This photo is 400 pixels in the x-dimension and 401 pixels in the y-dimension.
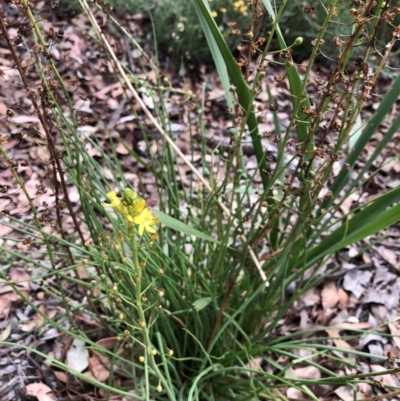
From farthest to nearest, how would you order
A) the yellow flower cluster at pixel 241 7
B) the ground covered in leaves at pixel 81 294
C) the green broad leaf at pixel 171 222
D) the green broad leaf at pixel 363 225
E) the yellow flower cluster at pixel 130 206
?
1. the yellow flower cluster at pixel 241 7
2. the ground covered in leaves at pixel 81 294
3. the green broad leaf at pixel 363 225
4. the green broad leaf at pixel 171 222
5. the yellow flower cluster at pixel 130 206

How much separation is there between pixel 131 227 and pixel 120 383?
3.08ft

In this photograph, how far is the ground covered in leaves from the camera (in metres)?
1.42

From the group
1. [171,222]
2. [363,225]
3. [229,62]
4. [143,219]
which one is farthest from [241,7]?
[143,219]

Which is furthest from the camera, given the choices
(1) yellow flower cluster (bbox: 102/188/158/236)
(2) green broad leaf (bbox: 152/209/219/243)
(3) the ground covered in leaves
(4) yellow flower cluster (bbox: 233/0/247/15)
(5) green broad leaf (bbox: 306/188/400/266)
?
(4) yellow flower cluster (bbox: 233/0/247/15)

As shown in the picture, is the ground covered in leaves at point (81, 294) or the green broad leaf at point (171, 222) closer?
the green broad leaf at point (171, 222)

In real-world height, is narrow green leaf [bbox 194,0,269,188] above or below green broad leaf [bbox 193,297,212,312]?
above

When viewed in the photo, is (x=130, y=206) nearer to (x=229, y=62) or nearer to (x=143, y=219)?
(x=143, y=219)

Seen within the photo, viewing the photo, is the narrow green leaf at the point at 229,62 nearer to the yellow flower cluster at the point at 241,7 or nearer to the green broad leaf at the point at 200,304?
the green broad leaf at the point at 200,304

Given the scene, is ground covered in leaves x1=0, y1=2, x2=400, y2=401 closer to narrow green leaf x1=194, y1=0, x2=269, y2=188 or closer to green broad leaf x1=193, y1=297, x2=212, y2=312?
narrow green leaf x1=194, y1=0, x2=269, y2=188

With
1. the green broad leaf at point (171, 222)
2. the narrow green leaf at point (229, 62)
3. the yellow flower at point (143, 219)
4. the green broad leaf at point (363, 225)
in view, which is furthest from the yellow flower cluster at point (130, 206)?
the green broad leaf at point (363, 225)

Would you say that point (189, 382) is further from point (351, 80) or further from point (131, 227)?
point (351, 80)

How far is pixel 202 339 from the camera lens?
1.39 metres

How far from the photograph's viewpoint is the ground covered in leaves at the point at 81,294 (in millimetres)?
1415

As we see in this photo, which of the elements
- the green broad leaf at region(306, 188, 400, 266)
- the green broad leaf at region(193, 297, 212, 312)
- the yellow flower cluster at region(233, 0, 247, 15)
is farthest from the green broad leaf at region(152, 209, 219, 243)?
the yellow flower cluster at region(233, 0, 247, 15)
